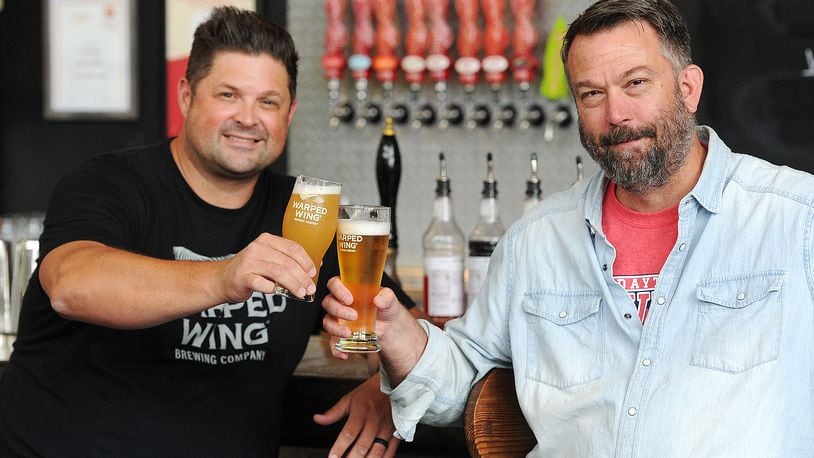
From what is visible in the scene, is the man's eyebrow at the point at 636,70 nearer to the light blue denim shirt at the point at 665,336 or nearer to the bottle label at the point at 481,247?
the light blue denim shirt at the point at 665,336

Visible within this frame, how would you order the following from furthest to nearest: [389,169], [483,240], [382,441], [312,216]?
1. [389,169]
2. [483,240]
3. [382,441]
4. [312,216]

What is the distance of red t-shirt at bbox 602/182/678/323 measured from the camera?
5.80ft

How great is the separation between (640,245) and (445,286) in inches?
25.5

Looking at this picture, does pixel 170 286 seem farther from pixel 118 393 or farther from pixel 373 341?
pixel 118 393

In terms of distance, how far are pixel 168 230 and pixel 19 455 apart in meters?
0.56

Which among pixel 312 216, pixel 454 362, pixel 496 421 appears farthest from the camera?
pixel 454 362

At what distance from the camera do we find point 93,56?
508cm

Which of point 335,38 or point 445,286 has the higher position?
point 335,38

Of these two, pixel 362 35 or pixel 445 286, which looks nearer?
pixel 445 286

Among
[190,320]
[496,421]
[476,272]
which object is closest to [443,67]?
[476,272]

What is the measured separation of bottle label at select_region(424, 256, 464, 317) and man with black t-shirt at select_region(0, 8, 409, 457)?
285mm

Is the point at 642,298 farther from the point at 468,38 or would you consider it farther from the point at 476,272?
the point at 468,38

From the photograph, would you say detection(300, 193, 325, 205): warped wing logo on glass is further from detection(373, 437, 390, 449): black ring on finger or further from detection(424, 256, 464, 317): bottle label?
detection(424, 256, 464, 317): bottle label

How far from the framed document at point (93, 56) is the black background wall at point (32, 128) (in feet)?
0.25
